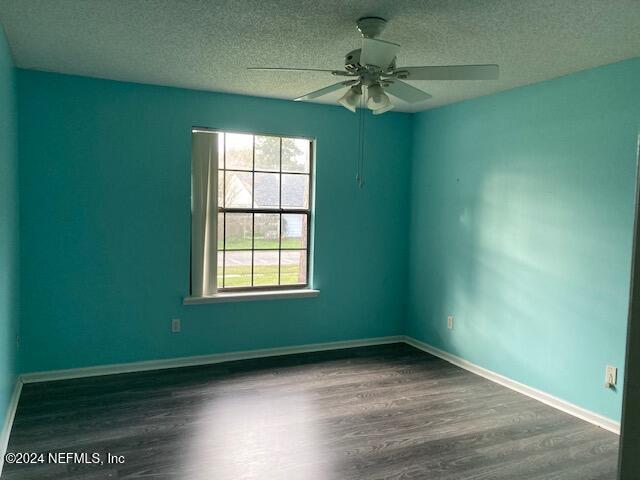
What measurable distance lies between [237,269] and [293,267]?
0.56 metres

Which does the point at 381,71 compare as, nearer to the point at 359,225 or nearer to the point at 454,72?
the point at 454,72

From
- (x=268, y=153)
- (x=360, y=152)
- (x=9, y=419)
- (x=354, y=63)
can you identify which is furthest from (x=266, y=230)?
(x=9, y=419)

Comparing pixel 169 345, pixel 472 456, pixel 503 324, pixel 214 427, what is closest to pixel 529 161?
pixel 503 324

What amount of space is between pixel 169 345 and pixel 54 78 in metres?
2.27

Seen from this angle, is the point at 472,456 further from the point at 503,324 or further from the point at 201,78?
the point at 201,78

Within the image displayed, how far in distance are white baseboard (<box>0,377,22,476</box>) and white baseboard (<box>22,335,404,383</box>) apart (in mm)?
239

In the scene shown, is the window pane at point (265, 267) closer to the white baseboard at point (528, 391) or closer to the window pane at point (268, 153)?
the window pane at point (268, 153)

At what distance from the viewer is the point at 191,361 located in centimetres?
418

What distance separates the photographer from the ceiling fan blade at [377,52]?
2236mm

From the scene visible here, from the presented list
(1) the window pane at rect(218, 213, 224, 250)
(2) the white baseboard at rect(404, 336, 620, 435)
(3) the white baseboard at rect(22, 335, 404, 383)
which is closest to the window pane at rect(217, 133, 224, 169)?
(1) the window pane at rect(218, 213, 224, 250)

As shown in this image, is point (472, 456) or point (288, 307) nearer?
point (472, 456)

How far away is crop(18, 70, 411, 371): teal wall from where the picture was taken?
364 cm

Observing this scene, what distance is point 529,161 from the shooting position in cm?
371

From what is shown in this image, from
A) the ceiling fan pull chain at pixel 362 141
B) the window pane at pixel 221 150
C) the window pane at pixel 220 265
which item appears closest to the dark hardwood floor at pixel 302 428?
the window pane at pixel 220 265
